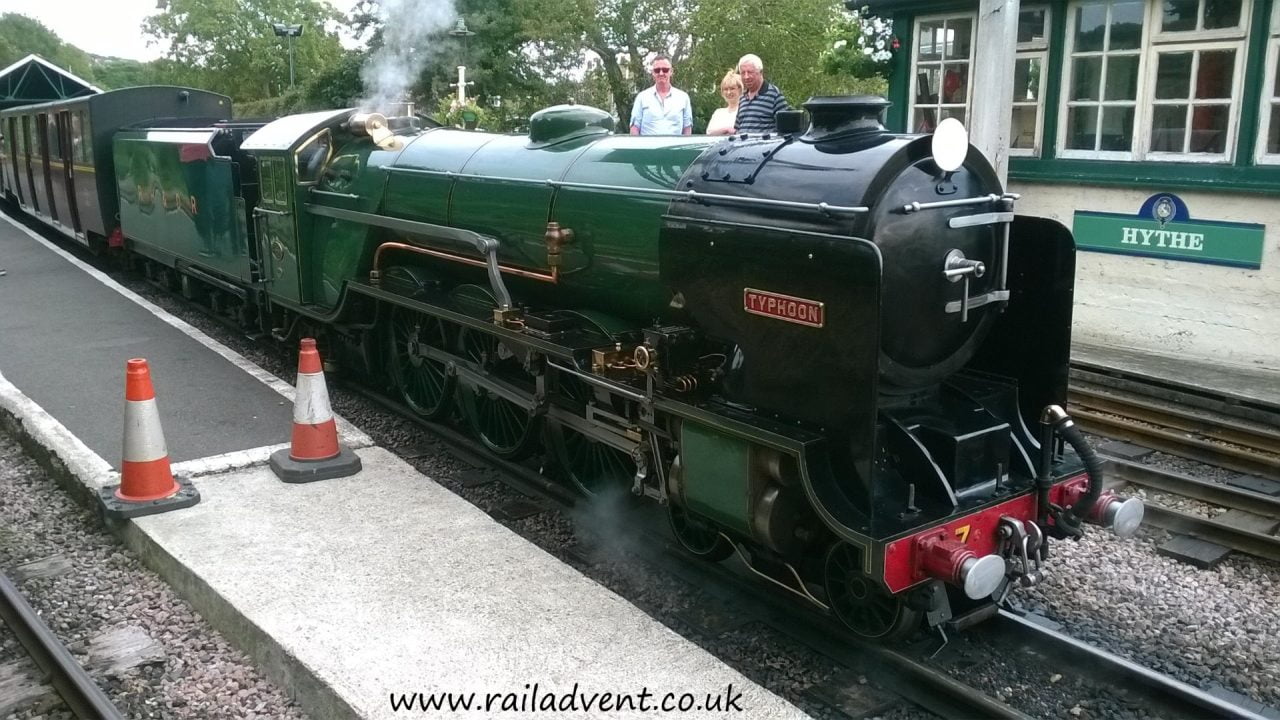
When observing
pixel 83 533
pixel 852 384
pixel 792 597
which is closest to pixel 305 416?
pixel 83 533

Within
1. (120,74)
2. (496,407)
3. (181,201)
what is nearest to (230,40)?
(120,74)

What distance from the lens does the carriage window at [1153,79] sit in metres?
8.98

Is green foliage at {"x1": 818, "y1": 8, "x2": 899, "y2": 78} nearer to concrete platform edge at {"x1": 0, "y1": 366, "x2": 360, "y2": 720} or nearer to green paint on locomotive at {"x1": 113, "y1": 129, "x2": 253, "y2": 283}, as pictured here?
green paint on locomotive at {"x1": 113, "y1": 129, "x2": 253, "y2": 283}

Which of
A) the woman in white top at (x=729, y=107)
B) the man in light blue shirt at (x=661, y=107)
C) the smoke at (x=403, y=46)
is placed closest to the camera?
the woman in white top at (x=729, y=107)

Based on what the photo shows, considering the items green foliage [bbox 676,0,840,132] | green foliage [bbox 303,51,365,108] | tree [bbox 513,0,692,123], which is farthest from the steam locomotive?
tree [bbox 513,0,692,123]

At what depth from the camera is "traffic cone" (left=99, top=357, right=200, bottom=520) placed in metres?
5.25

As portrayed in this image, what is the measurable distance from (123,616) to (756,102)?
15.2ft

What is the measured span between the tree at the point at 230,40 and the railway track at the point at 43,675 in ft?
191

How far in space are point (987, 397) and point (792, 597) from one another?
4.08 feet

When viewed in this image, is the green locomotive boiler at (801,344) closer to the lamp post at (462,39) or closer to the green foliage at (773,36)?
the lamp post at (462,39)

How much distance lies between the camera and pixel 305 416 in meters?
5.84

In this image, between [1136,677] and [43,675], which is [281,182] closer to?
[43,675]

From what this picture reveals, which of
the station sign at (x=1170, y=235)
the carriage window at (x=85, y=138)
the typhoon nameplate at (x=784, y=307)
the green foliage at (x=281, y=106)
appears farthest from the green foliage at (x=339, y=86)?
the typhoon nameplate at (x=784, y=307)

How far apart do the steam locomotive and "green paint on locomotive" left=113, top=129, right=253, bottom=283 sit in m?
3.47
